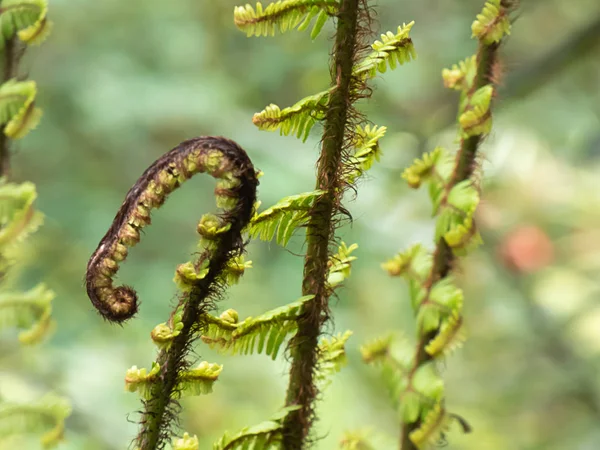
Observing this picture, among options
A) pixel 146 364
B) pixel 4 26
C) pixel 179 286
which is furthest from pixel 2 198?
pixel 146 364

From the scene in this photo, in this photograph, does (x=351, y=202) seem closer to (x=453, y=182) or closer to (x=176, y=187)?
(x=453, y=182)

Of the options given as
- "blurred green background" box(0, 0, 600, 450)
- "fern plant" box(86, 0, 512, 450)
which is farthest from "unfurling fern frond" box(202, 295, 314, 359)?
"blurred green background" box(0, 0, 600, 450)

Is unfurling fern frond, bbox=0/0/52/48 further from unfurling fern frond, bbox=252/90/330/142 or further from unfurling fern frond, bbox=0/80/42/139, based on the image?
unfurling fern frond, bbox=252/90/330/142

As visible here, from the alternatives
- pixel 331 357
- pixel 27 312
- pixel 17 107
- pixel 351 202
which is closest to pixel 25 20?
pixel 17 107

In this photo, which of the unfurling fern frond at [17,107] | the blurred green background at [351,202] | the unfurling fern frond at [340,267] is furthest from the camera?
the blurred green background at [351,202]

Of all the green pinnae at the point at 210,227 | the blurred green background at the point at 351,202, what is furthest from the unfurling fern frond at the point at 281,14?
the blurred green background at the point at 351,202

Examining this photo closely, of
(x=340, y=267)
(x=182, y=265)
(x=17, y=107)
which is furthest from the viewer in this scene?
(x=17, y=107)

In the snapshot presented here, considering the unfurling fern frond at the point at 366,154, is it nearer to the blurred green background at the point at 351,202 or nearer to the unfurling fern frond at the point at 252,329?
the unfurling fern frond at the point at 252,329
